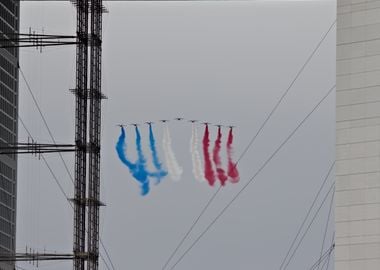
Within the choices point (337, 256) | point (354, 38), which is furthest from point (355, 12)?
point (337, 256)

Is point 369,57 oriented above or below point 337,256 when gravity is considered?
above

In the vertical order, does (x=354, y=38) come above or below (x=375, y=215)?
above

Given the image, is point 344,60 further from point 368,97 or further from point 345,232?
point 345,232

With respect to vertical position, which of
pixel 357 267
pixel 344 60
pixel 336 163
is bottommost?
pixel 357 267

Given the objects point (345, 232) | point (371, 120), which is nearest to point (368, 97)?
point (371, 120)

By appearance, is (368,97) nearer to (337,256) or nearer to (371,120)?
(371,120)
